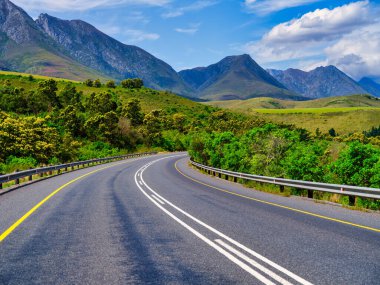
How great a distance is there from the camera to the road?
5.12 m

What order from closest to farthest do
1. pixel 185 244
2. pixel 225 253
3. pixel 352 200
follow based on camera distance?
pixel 225 253
pixel 185 244
pixel 352 200

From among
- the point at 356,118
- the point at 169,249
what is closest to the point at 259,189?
the point at 169,249

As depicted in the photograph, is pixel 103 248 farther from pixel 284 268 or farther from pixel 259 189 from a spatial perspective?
pixel 259 189

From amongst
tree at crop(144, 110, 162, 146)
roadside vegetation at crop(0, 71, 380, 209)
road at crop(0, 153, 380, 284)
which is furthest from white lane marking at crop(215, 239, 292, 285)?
tree at crop(144, 110, 162, 146)

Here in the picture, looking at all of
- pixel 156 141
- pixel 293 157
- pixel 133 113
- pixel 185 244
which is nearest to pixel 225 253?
pixel 185 244

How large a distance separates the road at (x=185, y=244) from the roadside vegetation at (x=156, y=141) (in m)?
6.00

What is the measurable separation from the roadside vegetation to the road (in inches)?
236

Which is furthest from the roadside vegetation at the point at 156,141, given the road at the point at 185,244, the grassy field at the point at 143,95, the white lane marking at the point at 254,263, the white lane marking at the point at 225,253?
the white lane marking at the point at 254,263

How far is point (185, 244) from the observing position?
274 inches

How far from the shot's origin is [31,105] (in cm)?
8538

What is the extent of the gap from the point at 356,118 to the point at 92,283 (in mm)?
167518

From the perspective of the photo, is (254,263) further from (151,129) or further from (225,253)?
(151,129)

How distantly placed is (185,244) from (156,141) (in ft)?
274

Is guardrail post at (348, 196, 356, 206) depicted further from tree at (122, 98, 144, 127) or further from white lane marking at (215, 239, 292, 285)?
tree at (122, 98, 144, 127)
